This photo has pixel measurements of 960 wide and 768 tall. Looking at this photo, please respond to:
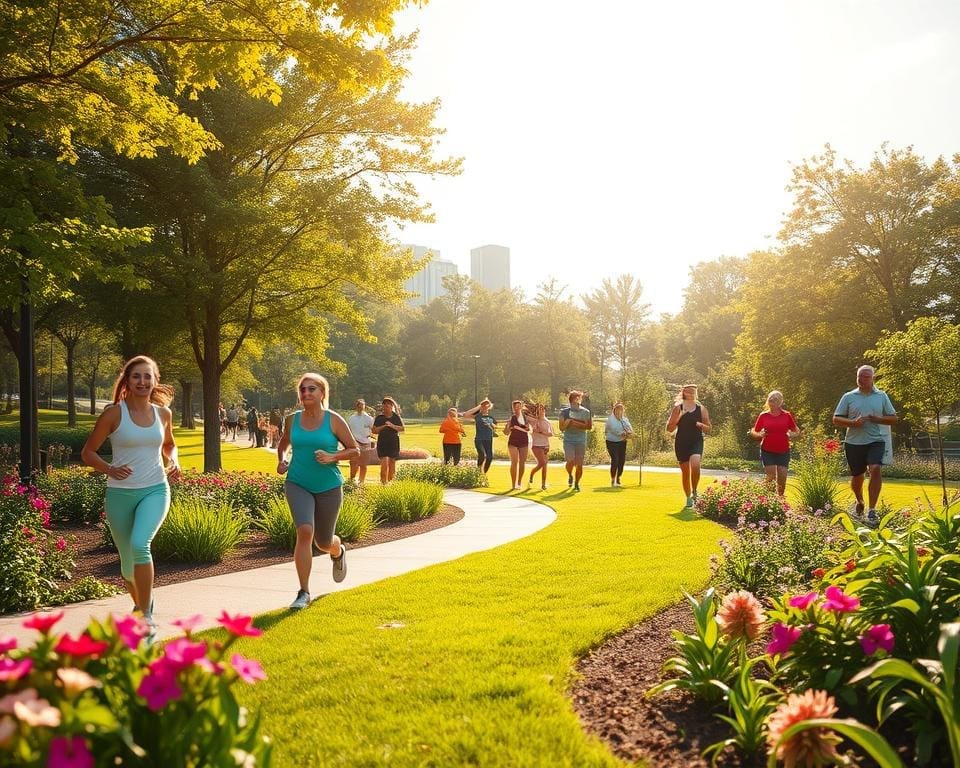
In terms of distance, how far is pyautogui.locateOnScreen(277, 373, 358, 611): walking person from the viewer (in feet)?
19.8

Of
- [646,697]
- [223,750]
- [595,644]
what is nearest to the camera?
[223,750]

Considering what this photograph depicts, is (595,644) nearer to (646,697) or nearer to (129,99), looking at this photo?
(646,697)

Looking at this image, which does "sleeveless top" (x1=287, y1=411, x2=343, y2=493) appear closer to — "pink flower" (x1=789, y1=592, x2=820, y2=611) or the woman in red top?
"pink flower" (x1=789, y1=592, x2=820, y2=611)

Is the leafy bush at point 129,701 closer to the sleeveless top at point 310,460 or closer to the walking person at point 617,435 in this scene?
the sleeveless top at point 310,460

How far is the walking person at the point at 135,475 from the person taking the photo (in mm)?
5051

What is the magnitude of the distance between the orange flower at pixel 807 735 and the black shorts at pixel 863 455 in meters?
8.32

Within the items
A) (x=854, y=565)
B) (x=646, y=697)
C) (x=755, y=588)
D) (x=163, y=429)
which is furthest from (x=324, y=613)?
(x=854, y=565)

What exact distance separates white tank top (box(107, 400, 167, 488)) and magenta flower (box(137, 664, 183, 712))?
12.2 feet

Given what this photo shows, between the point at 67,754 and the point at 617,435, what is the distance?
574 inches

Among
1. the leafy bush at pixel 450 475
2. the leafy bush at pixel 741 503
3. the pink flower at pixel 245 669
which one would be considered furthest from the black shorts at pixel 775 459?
the pink flower at pixel 245 669

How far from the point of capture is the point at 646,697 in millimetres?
3654

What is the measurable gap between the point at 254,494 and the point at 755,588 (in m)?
7.65

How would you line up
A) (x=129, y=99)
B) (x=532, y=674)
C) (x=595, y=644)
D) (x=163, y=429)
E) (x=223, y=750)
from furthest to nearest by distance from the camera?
1. (x=129, y=99)
2. (x=163, y=429)
3. (x=595, y=644)
4. (x=532, y=674)
5. (x=223, y=750)

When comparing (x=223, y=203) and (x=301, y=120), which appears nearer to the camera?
(x=223, y=203)
